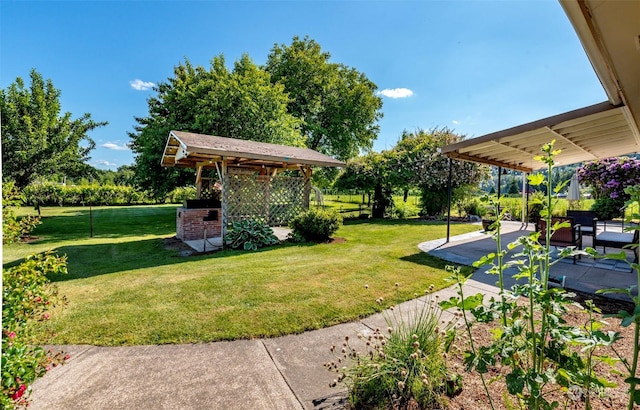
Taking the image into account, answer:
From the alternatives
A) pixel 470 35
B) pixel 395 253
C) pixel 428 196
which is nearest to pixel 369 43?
pixel 470 35

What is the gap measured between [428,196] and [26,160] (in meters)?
18.0

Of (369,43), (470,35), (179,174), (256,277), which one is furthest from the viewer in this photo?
(179,174)

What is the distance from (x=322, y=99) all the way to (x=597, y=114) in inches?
845

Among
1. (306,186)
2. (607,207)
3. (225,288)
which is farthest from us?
(607,207)

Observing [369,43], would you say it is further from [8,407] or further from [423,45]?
[8,407]

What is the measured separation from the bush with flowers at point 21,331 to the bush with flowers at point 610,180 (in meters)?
17.9

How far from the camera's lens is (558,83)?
834 centimetres

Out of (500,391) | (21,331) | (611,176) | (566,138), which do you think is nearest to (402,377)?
(500,391)

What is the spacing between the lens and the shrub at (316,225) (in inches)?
362

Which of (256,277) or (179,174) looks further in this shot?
(179,174)

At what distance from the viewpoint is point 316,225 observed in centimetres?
918

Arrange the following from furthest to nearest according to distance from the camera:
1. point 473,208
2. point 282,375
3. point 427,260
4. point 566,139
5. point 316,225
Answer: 1. point 473,208
2. point 316,225
3. point 566,139
4. point 427,260
5. point 282,375

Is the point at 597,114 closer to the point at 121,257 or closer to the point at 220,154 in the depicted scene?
the point at 220,154

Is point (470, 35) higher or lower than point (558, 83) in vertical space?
higher
